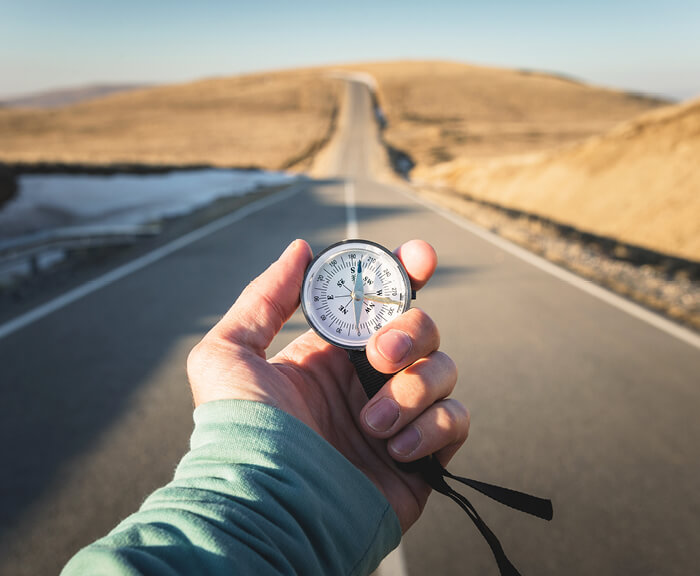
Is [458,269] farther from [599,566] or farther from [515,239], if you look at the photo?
[599,566]

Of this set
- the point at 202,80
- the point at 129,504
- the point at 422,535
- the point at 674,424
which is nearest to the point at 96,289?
the point at 129,504

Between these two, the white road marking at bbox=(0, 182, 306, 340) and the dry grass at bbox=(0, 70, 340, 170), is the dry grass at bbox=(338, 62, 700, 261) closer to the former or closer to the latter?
the white road marking at bbox=(0, 182, 306, 340)

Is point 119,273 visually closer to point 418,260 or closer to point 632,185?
point 418,260

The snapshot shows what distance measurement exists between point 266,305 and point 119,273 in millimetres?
6158

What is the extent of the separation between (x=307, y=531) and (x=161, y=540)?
0.34 metres

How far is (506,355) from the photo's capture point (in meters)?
4.57

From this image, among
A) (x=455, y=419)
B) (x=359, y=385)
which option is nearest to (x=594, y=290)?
(x=359, y=385)

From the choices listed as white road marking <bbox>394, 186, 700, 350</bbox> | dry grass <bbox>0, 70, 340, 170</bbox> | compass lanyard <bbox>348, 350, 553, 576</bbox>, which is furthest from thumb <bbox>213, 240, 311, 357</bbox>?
dry grass <bbox>0, 70, 340, 170</bbox>

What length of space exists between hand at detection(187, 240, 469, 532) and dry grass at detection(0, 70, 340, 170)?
31437 millimetres

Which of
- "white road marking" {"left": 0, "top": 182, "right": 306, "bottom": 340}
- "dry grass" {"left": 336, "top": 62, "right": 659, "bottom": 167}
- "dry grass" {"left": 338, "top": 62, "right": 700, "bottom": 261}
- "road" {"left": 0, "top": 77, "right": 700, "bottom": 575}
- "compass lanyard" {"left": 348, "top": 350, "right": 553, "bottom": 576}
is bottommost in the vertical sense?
"dry grass" {"left": 336, "top": 62, "right": 659, "bottom": 167}

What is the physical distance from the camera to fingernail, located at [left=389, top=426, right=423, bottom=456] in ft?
5.00

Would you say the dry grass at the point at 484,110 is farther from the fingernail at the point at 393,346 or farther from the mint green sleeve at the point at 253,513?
the mint green sleeve at the point at 253,513

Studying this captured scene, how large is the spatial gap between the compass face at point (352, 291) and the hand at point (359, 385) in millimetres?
53

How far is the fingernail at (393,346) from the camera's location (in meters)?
1.51
